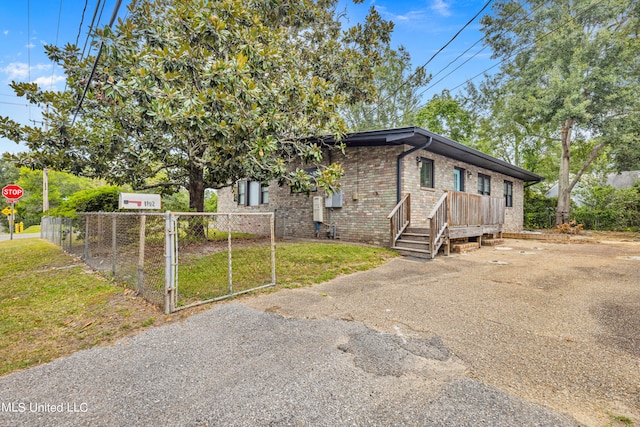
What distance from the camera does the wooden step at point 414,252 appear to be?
7.52 meters

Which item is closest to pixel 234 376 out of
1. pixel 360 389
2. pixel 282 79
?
pixel 360 389

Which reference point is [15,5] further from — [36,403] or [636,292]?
[636,292]

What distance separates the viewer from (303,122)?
24.9ft

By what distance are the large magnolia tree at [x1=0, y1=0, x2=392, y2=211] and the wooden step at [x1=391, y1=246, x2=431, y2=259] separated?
282cm

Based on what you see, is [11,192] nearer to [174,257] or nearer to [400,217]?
[174,257]

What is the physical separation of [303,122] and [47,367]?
21.7 feet

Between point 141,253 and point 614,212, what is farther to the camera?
point 614,212

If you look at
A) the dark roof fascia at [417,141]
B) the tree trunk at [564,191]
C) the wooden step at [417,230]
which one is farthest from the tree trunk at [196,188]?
the tree trunk at [564,191]

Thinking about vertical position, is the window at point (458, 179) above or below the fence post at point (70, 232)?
above

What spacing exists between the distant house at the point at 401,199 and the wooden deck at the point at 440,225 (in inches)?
1.0

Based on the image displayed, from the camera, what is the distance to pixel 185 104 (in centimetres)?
520

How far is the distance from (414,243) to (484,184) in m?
7.75

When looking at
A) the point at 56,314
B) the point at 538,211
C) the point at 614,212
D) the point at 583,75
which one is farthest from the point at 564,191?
the point at 56,314

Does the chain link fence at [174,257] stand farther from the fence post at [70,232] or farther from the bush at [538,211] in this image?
the bush at [538,211]
